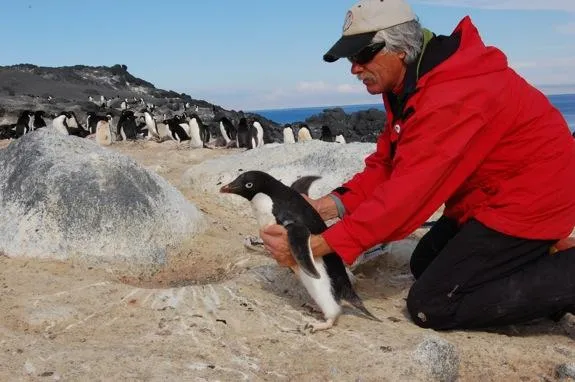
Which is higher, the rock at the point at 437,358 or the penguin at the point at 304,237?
the penguin at the point at 304,237

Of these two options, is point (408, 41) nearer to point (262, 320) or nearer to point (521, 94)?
point (521, 94)

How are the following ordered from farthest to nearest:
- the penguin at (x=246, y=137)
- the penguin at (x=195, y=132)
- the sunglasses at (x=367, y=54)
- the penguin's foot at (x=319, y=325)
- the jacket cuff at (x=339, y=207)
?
the penguin at (x=246, y=137)
the penguin at (x=195, y=132)
the jacket cuff at (x=339, y=207)
the penguin's foot at (x=319, y=325)
the sunglasses at (x=367, y=54)

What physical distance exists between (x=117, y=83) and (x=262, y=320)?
59.4 metres

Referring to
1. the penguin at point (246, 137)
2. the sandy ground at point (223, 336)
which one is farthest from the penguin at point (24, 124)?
the sandy ground at point (223, 336)

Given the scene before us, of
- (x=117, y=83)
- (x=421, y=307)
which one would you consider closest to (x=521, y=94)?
(x=421, y=307)

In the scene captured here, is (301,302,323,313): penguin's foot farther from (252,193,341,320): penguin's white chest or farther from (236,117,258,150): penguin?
(236,117,258,150): penguin

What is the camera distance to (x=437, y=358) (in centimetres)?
293

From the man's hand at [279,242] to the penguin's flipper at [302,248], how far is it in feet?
0.16

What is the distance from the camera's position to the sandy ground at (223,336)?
9.28 ft

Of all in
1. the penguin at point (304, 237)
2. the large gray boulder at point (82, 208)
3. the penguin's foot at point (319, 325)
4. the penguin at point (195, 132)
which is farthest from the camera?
the penguin at point (195, 132)

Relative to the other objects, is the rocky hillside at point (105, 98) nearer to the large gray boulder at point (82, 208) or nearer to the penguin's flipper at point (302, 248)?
the large gray boulder at point (82, 208)

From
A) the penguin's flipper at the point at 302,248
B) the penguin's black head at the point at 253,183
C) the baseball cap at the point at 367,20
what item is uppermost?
the baseball cap at the point at 367,20

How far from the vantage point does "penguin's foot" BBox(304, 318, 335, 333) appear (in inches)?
130

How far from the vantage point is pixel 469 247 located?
10.8ft
